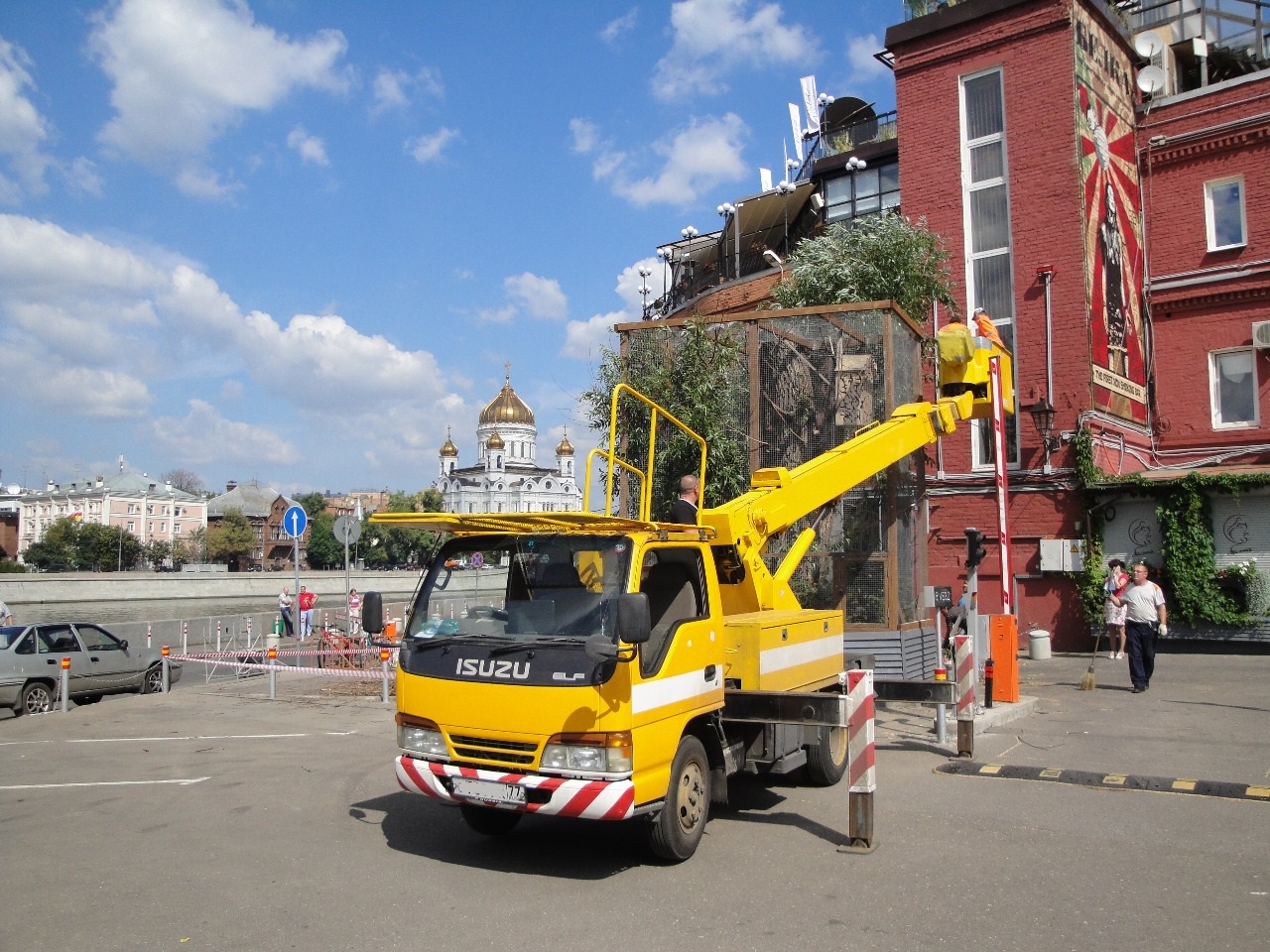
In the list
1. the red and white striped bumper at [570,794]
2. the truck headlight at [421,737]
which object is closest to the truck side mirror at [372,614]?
the truck headlight at [421,737]

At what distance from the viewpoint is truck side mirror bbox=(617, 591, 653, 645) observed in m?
5.89

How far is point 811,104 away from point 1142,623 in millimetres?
28178

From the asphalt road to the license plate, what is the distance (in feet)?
1.77

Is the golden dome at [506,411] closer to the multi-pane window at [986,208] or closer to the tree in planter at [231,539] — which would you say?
the tree in planter at [231,539]

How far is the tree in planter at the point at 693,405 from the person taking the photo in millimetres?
15078

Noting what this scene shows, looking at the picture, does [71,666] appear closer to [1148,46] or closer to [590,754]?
[590,754]

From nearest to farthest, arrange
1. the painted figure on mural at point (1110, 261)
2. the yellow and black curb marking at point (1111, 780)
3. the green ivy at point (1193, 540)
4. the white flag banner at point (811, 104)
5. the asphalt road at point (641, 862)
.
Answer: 1. the asphalt road at point (641, 862)
2. the yellow and black curb marking at point (1111, 780)
3. the green ivy at point (1193, 540)
4. the painted figure on mural at point (1110, 261)
5. the white flag banner at point (811, 104)

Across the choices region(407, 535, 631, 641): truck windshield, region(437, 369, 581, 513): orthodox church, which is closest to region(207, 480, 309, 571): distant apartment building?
region(437, 369, 581, 513): orthodox church

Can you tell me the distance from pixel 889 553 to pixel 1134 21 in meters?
20.9

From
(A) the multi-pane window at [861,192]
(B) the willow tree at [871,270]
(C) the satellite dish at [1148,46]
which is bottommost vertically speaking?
(B) the willow tree at [871,270]

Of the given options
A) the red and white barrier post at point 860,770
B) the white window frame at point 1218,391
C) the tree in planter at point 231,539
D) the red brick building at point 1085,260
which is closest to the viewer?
the red and white barrier post at point 860,770

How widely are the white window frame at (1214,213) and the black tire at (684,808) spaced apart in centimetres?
2198

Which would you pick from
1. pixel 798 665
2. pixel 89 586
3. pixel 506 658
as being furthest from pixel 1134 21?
pixel 89 586

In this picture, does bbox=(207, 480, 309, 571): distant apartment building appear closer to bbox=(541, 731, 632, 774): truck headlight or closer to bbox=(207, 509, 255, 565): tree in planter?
bbox=(207, 509, 255, 565): tree in planter
